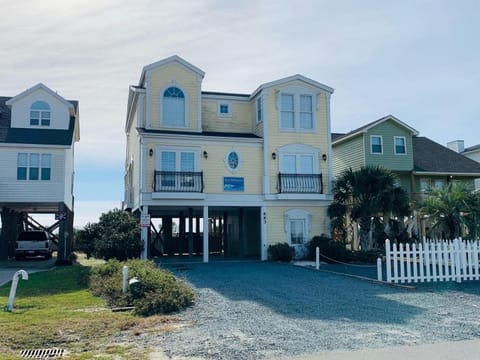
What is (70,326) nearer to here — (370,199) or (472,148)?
(370,199)

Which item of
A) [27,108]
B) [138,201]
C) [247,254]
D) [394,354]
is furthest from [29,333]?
[247,254]

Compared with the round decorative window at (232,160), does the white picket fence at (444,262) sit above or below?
below

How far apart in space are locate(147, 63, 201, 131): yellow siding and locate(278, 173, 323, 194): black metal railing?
5450 millimetres

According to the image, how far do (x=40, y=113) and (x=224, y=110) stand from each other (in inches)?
387

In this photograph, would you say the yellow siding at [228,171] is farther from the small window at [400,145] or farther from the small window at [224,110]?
the small window at [400,145]

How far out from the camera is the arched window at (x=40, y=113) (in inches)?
956

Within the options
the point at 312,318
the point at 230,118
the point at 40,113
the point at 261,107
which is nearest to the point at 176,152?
the point at 230,118

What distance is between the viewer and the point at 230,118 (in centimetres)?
2678

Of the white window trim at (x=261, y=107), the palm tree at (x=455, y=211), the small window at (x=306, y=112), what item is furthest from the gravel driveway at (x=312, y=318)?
the small window at (x=306, y=112)

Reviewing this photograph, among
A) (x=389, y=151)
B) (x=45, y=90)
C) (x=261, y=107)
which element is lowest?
(x=389, y=151)

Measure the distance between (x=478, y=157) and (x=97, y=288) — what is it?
37.2 m

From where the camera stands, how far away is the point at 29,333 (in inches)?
313

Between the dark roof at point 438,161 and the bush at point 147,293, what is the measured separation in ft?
80.6

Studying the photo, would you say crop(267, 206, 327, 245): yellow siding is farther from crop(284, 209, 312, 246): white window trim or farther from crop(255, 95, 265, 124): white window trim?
crop(255, 95, 265, 124): white window trim
